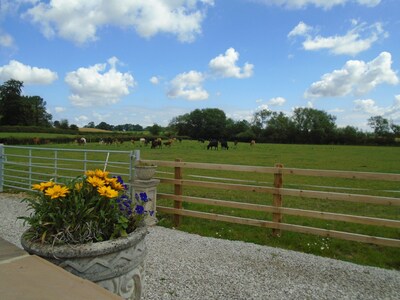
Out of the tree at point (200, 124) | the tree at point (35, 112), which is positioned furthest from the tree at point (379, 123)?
the tree at point (35, 112)

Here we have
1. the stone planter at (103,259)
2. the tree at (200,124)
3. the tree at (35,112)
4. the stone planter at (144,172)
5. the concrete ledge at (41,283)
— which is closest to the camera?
the concrete ledge at (41,283)

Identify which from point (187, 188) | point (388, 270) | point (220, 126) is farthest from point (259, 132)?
point (388, 270)

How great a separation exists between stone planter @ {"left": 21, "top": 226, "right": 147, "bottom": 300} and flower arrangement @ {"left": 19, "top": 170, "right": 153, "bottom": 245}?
84mm

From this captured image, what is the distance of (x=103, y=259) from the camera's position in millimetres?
2420

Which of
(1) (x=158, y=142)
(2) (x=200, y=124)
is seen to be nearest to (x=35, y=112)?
(2) (x=200, y=124)

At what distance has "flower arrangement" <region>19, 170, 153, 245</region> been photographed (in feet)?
8.17

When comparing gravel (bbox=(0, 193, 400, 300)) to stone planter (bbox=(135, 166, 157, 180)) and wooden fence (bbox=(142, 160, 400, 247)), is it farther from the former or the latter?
stone planter (bbox=(135, 166, 157, 180))

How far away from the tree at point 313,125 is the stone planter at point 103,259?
77.2 m

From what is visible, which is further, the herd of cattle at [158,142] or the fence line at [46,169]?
the herd of cattle at [158,142]

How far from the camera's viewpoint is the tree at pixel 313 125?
75875 mm

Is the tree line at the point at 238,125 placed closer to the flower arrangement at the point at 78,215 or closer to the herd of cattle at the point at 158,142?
the herd of cattle at the point at 158,142

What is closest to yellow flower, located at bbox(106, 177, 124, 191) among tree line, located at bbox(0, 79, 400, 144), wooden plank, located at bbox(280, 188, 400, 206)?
wooden plank, located at bbox(280, 188, 400, 206)

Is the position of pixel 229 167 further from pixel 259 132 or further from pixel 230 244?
pixel 259 132

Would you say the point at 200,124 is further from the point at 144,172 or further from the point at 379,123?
the point at 144,172
